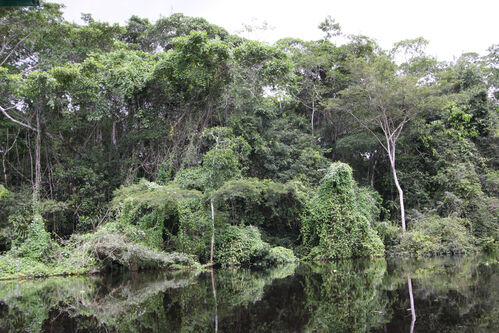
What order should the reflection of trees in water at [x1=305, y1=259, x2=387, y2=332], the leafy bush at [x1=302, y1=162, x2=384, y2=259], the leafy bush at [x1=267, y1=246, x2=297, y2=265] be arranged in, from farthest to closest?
the leafy bush at [x1=302, y1=162, x2=384, y2=259] < the leafy bush at [x1=267, y1=246, x2=297, y2=265] < the reflection of trees in water at [x1=305, y1=259, x2=387, y2=332]

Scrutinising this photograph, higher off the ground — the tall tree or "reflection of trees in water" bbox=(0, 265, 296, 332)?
the tall tree

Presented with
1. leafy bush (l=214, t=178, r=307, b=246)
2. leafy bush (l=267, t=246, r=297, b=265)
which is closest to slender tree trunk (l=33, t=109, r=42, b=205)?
leafy bush (l=214, t=178, r=307, b=246)

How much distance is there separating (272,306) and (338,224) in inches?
323

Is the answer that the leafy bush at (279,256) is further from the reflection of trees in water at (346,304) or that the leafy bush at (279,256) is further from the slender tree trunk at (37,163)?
the slender tree trunk at (37,163)

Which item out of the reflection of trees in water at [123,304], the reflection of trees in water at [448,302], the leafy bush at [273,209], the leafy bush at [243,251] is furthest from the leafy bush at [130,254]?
the reflection of trees in water at [448,302]

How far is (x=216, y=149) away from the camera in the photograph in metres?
12.4

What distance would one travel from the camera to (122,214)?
10883 mm

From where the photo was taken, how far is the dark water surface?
3.70 m

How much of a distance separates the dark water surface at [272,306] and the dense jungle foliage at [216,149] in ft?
12.6

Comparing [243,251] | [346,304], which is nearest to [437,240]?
[243,251]

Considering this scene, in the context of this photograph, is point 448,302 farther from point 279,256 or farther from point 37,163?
point 37,163

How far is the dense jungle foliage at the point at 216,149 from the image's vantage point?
11.4 m

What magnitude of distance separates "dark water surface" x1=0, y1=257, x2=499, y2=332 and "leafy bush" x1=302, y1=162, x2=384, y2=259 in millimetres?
5048

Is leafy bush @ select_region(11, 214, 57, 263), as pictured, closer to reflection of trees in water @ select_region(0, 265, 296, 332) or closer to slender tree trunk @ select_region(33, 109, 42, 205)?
reflection of trees in water @ select_region(0, 265, 296, 332)
